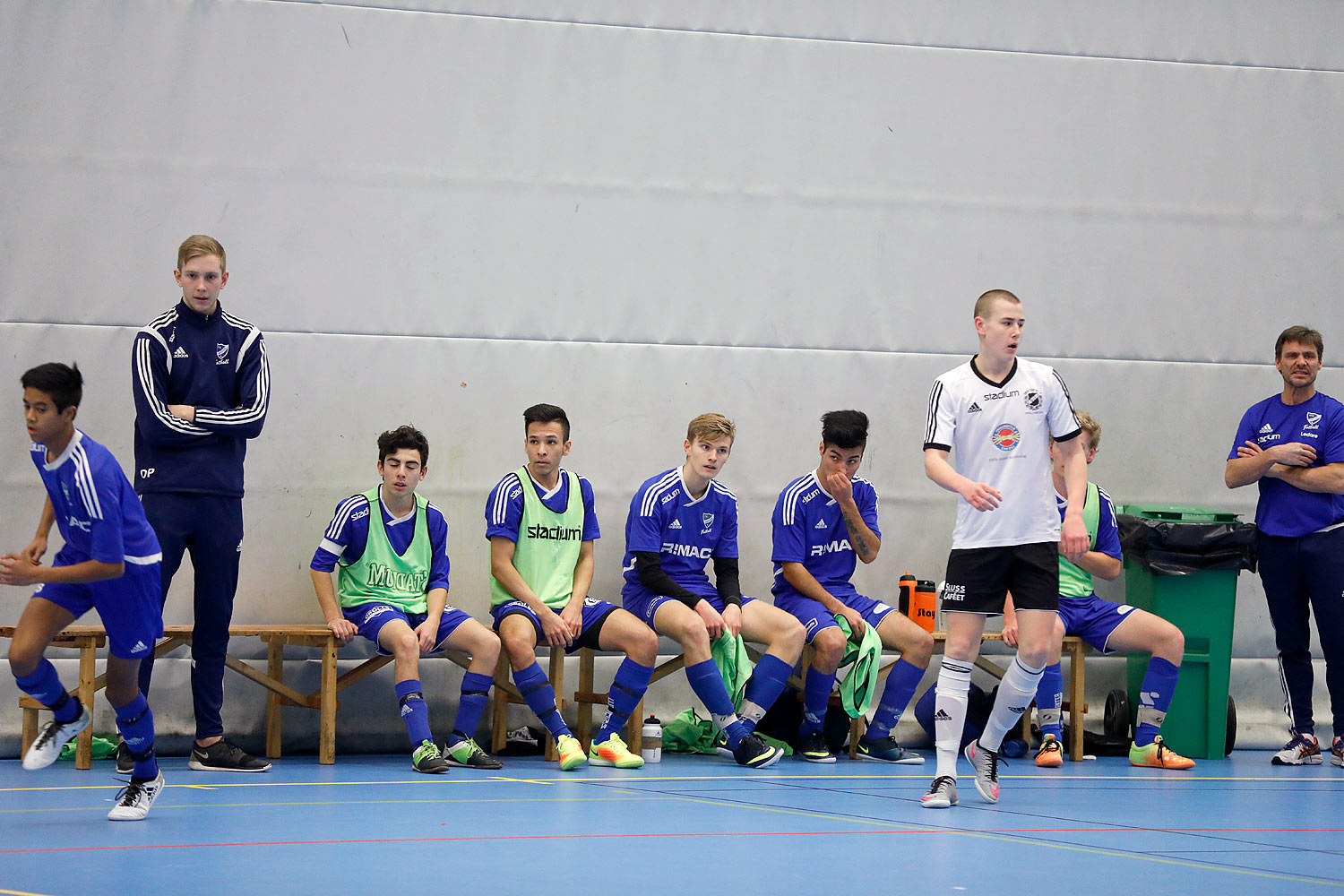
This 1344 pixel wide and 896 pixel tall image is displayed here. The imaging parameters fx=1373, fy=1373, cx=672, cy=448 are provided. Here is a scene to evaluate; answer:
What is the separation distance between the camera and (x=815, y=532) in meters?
6.86

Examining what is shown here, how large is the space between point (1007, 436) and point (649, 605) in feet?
7.15

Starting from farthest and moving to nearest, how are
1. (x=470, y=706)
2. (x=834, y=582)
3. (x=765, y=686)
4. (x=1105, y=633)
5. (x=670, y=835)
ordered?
1. (x=834, y=582)
2. (x=1105, y=633)
3. (x=765, y=686)
4. (x=470, y=706)
5. (x=670, y=835)

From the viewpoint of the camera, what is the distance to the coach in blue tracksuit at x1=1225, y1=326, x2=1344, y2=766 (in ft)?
21.6

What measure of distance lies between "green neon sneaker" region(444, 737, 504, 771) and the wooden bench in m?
0.56

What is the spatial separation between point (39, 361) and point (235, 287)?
3.14 ft

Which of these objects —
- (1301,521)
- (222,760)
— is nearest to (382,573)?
(222,760)

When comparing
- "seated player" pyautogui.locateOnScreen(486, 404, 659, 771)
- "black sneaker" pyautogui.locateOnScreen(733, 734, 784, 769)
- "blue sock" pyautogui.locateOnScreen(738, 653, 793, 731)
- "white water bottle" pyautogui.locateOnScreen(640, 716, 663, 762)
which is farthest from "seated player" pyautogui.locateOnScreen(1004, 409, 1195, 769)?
"seated player" pyautogui.locateOnScreen(486, 404, 659, 771)

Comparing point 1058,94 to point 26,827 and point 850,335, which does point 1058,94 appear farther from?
point 26,827

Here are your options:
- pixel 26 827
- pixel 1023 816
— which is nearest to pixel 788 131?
pixel 1023 816

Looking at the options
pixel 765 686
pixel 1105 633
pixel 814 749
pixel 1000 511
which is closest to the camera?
pixel 1000 511

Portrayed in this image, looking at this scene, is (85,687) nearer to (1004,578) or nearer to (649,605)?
(649,605)

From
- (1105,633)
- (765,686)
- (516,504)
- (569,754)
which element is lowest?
(569,754)

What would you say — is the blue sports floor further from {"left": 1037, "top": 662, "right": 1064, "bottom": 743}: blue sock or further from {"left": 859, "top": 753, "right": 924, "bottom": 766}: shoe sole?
{"left": 1037, "top": 662, "right": 1064, "bottom": 743}: blue sock

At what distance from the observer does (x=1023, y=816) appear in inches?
185
